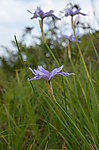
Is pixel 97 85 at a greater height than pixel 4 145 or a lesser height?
greater

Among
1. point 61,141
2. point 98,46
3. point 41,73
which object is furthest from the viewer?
point 98,46

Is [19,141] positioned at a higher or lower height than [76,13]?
lower

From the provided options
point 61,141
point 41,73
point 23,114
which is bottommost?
point 61,141

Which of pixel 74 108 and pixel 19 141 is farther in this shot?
pixel 74 108

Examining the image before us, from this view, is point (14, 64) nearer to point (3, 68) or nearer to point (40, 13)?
point (3, 68)

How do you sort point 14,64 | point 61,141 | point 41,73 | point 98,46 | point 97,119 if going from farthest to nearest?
1. point 14,64
2. point 98,46
3. point 61,141
4. point 97,119
5. point 41,73

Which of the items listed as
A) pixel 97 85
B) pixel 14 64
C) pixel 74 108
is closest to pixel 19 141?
pixel 74 108

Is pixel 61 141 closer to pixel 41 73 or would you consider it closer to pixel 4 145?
pixel 4 145

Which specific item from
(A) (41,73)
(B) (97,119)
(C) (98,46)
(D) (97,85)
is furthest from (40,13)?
(C) (98,46)

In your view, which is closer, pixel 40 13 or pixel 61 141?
pixel 40 13
